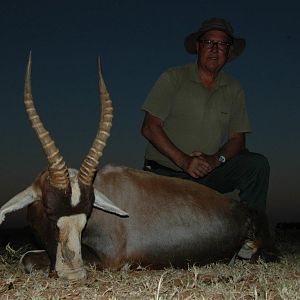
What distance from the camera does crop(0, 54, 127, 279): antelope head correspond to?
4.39 m

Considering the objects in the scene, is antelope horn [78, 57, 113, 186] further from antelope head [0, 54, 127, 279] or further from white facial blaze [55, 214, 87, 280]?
white facial blaze [55, 214, 87, 280]

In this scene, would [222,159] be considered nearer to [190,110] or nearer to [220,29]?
[190,110]

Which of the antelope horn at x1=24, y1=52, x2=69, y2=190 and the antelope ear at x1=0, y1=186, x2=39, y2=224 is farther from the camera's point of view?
the antelope ear at x1=0, y1=186, x2=39, y2=224

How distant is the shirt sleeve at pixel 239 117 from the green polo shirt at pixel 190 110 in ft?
0.04

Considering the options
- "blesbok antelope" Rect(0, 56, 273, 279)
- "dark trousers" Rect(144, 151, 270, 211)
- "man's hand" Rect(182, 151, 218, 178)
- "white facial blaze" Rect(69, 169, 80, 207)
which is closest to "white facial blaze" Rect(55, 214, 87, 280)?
"blesbok antelope" Rect(0, 56, 273, 279)

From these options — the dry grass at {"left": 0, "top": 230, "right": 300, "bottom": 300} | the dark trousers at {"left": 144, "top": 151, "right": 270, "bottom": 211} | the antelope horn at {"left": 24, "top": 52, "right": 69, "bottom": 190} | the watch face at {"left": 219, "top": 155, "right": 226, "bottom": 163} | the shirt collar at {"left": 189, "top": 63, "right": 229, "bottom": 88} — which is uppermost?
the shirt collar at {"left": 189, "top": 63, "right": 229, "bottom": 88}

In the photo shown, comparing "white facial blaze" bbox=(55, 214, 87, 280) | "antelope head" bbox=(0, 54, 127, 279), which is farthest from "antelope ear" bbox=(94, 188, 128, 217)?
"white facial blaze" bbox=(55, 214, 87, 280)

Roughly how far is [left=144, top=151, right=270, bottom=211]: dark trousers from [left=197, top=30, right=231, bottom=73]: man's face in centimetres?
114

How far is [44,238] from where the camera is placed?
4777 millimetres

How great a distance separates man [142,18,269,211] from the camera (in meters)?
6.67

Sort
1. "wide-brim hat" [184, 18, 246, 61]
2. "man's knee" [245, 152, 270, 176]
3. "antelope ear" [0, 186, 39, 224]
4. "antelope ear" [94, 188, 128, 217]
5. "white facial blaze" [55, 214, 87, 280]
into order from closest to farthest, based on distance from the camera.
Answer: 1. "white facial blaze" [55, 214, 87, 280]
2. "antelope ear" [0, 186, 39, 224]
3. "antelope ear" [94, 188, 128, 217]
4. "man's knee" [245, 152, 270, 176]
5. "wide-brim hat" [184, 18, 246, 61]

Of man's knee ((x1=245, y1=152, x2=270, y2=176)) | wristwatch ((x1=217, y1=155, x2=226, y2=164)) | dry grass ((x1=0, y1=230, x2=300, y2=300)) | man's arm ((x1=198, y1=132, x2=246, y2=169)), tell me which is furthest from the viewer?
wristwatch ((x1=217, y1=155, x2=226, y2=164))

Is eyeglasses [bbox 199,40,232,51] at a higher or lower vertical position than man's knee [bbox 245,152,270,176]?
higher

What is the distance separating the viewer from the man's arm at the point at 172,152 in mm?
6320
